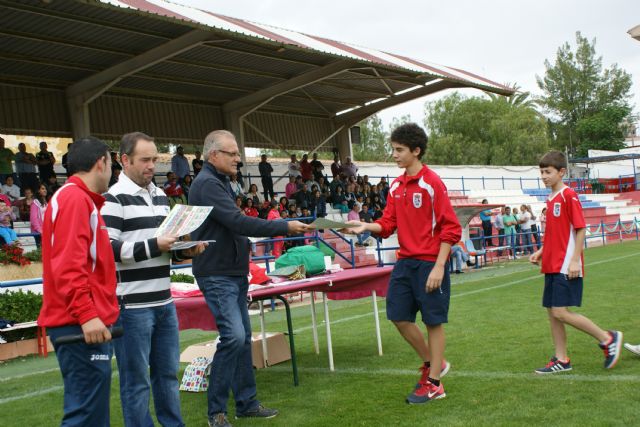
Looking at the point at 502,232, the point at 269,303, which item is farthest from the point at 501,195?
the point at 269,303

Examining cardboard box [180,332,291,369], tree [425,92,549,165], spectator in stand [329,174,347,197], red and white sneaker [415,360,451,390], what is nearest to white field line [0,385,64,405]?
cardboard box [180,332,291,369]

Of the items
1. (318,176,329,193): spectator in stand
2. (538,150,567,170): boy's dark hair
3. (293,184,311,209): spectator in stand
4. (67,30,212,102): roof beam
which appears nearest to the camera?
(538,150,567,170): boy's dark hair

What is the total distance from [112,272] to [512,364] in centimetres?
421

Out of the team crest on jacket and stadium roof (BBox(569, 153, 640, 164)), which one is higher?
the team crest on jacket

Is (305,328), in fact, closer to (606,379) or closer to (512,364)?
(512,364)

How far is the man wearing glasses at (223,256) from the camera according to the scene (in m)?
5.28

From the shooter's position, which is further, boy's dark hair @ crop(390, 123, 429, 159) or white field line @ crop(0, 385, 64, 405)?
white field line @ crop(0, 385, 64, 405)

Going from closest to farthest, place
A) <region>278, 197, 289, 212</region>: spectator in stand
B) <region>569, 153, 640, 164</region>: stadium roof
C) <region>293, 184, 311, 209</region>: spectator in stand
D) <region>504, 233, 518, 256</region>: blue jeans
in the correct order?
<region>278, 197, 289, 212</region>: spectator in stand
<region>293, 184, 311, 209</region>: spectator in stand
<region>504, 233, 518, 256</region>: blue jeans
<region>569, 153, 640, 164</region>: stadium roof

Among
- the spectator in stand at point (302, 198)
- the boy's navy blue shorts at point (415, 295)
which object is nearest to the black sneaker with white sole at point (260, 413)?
the boy's navy blue shorts at point (415, 295)

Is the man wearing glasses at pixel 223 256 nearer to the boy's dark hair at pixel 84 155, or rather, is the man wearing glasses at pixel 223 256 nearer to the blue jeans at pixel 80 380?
the boy's dark hair at pixel 84 155

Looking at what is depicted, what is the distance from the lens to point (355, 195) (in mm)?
27078

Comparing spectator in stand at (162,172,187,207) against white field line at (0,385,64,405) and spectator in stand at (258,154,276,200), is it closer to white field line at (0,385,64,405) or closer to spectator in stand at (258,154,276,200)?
spectator in stand at (258,154,276,200)

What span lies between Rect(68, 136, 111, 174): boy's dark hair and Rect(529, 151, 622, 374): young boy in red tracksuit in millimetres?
3916

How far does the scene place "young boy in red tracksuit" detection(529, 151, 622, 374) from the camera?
20.5ft
